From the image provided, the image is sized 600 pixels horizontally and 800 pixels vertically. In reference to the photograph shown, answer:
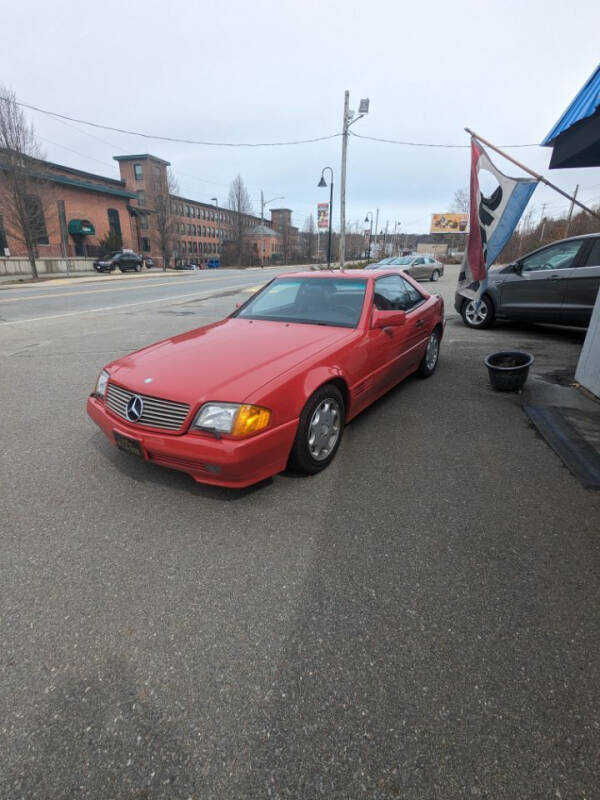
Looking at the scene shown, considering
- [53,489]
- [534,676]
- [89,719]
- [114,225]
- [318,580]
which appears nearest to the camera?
[89,719]

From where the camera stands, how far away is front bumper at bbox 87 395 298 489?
8.01 ft

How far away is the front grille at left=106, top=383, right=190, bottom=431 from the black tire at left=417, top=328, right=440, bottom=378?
3.65 m

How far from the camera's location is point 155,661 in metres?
1.73

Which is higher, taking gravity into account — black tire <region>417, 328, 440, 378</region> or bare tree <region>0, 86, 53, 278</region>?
bare tree <region>0, 86, 53, 278</region>

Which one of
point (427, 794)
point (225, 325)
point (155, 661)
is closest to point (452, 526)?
point (427, 794)

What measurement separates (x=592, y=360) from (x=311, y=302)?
3602 millimetres

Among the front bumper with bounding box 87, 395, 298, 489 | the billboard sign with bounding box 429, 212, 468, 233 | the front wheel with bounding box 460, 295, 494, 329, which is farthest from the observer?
the billboard sign with bounding box 429, 212, 468, 233

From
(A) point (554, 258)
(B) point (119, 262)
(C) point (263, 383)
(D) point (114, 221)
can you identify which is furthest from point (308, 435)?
(D) point (114, 221)

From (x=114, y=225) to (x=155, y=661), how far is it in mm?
56295

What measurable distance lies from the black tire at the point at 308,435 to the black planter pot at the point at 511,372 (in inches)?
108

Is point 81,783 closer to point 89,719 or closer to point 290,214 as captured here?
point 89,719

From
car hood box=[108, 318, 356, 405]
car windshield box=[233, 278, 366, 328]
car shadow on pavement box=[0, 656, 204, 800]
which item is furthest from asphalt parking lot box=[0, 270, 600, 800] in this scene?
Result: car windshield box=[233, 278, 366, 328]

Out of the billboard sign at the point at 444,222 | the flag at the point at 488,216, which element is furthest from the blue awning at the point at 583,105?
the billboard sign at the point at 444,222

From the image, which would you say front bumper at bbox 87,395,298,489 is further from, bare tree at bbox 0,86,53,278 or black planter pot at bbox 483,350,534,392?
bare tree at bbox 0,86,53,278
